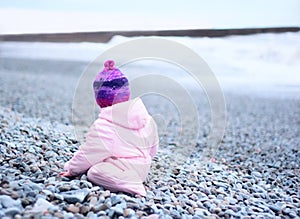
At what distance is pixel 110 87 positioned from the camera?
55.5 inches

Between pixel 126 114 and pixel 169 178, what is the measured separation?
41cm

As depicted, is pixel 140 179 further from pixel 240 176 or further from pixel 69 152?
pixel 240 176

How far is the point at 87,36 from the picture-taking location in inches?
130

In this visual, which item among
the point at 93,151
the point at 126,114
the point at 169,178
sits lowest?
the point at 169,178

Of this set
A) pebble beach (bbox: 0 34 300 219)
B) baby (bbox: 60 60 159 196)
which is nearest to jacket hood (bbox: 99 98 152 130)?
baby (bbox: 60 60 159 196)

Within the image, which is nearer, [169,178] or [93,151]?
[93,151]

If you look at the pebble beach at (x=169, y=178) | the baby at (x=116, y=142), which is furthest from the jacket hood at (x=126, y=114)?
the pebble beach at (x=169, y=178)

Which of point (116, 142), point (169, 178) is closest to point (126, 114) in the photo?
point (116, 142)

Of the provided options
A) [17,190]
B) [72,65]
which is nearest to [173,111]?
[72,65]

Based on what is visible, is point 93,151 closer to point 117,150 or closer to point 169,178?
point 117,150

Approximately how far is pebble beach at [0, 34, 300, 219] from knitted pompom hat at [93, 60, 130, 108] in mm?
288

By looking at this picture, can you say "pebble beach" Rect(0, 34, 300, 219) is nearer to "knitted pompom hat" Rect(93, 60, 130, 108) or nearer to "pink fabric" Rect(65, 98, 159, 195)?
"pink fabric" Rect(65, 98, 159, 195)

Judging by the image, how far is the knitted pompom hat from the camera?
141 centimetres

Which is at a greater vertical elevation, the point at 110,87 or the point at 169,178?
the point at 110,87
